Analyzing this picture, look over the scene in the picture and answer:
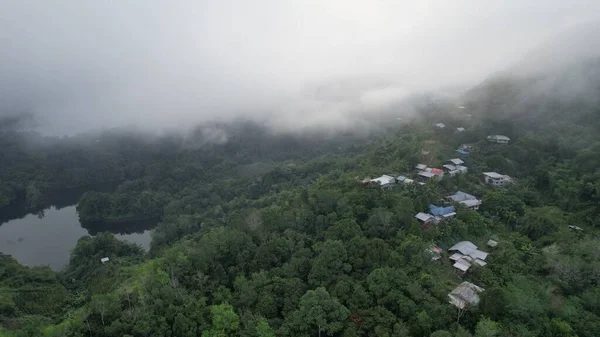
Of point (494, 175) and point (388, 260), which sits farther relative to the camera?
point (494, 175)

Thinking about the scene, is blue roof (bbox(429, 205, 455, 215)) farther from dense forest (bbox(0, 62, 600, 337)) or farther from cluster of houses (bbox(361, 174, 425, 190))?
cluster of houses (bbox(361, 174, 425, 190))

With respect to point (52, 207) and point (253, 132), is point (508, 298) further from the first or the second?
point (253, 132)

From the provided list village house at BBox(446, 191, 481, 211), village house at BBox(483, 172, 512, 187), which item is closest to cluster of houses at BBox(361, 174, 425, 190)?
village house at BBox(446, 191, 481, 211)

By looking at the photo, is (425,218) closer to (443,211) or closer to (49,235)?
(443,211)

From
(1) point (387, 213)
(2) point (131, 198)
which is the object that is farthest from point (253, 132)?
(1) point (387, 213)

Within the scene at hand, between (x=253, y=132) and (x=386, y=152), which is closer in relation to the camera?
(x=386, y=152)

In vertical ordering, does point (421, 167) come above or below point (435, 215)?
above

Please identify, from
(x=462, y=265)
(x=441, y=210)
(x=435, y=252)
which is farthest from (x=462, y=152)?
(x=462, y=265)
